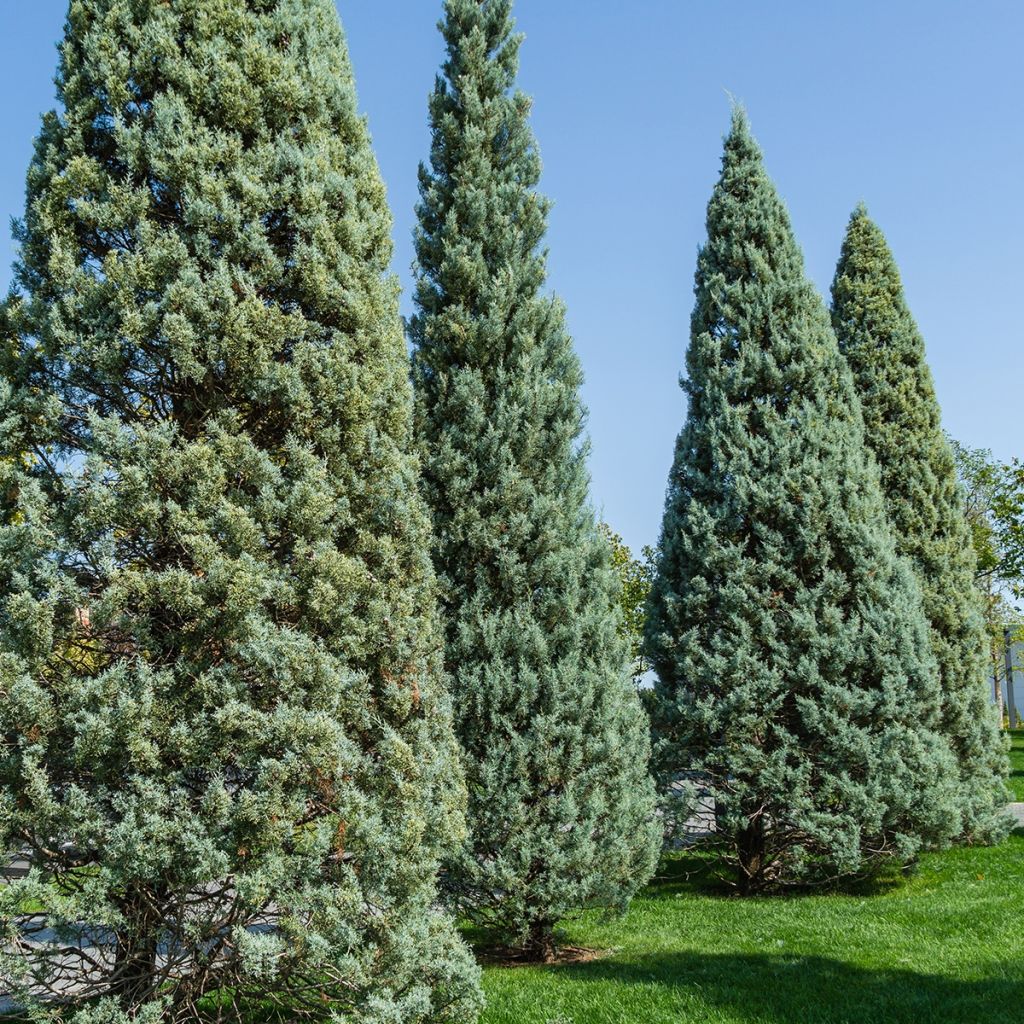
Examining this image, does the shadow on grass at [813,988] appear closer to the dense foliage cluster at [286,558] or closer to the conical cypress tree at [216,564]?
the dense foliage cluster at [286,558]

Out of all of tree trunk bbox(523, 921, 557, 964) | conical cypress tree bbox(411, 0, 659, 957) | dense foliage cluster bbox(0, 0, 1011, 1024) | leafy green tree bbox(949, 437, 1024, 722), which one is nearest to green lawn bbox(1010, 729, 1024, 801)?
leafy green tree bbox(949, 437, 1024, 722)

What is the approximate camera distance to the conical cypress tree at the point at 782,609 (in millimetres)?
8891

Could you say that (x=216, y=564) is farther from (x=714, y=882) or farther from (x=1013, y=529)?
(x=1013, y=529)

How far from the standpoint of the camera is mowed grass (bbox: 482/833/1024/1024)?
17.8 feet

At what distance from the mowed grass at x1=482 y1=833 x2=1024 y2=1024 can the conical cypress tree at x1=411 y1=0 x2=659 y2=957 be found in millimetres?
654

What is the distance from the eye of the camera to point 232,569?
178 inches

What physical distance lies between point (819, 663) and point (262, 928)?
6028 mm

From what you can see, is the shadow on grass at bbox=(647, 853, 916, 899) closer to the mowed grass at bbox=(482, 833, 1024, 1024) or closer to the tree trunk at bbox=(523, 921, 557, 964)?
the mowed grass at bbox=(482, 833, 1024, 1024)

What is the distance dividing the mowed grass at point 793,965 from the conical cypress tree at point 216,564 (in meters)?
1.36

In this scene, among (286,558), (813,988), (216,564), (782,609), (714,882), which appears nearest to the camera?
(216,564)

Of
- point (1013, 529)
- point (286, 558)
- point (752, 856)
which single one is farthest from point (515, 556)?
point (1013, 529)

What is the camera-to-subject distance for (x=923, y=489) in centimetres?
1258

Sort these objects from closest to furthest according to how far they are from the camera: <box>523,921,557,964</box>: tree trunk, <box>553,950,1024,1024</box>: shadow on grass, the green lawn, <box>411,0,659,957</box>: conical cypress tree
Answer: <box>553,950,1024,1024</box>: shadow on grass → <box>411,0,659,957</box>: conical cypress tree → <box>523,921,557,964</box>: tree trunk → the green lawn

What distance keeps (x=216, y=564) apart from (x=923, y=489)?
429 inches
